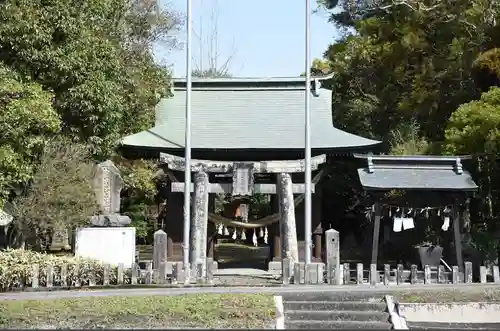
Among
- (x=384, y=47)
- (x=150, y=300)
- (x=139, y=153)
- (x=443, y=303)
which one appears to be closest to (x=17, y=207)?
(x=139, y=153)

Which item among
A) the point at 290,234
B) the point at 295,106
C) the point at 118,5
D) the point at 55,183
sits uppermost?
the point at 118,5

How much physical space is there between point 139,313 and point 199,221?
6.11m

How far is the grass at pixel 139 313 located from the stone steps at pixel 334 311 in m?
0.67

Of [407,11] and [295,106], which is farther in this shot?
[407,11]

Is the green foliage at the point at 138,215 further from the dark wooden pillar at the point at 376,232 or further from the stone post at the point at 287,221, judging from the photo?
the dark wooden pillar at the point at 376,232

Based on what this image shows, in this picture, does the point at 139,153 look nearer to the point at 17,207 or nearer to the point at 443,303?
the point at 17,207

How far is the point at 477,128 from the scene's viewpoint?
18609 millimetres

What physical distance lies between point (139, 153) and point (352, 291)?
10122 millimetres

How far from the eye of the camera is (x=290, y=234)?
17.6 m

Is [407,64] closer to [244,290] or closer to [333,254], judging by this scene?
[333,254]

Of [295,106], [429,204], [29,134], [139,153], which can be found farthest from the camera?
[295,106]

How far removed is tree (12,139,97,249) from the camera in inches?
687

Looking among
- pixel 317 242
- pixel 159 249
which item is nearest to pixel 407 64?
pixel 317 242

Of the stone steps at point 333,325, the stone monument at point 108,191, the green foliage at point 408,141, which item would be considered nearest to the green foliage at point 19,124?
the stone monument at point 108,191
